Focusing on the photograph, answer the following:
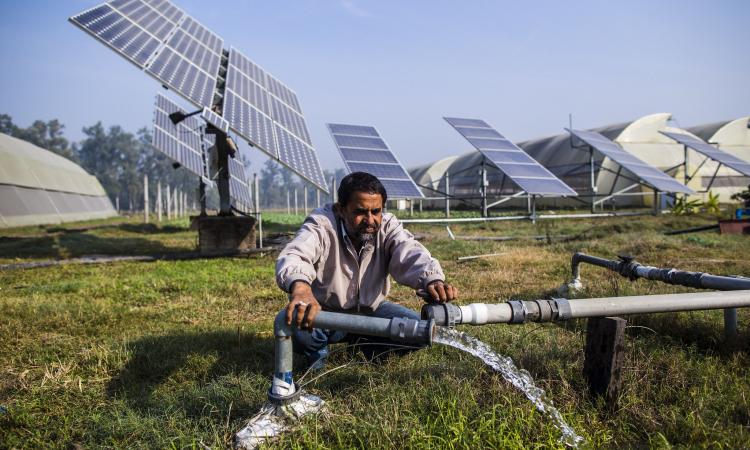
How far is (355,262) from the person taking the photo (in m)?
3.09

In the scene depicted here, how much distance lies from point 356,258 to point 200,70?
8.25m

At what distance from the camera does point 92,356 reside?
344 cm

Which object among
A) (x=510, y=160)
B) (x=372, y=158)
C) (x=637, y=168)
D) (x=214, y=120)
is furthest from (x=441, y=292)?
(x=637, y=168)

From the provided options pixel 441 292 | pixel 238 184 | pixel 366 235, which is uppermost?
pixel 238 184

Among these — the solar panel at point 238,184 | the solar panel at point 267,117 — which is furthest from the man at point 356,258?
the solar panel at point 238,184

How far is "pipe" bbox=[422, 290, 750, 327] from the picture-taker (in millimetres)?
2295

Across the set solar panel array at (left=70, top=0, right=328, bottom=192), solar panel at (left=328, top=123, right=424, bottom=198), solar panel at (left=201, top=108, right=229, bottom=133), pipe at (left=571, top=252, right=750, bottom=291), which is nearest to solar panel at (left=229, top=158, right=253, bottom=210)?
solar panel array at (left=70, top=0, right=328, bottom=192)

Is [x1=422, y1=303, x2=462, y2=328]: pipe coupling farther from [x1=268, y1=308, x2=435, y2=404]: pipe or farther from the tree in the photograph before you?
the tree

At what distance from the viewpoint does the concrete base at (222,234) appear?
9.37 metres

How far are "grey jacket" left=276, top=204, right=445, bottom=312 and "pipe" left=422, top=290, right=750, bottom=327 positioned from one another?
503mm

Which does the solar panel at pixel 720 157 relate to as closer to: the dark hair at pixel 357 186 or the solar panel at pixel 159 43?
the solar panel at pixel 159 43

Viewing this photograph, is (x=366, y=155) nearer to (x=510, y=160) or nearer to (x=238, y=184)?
(x=510, y=160)

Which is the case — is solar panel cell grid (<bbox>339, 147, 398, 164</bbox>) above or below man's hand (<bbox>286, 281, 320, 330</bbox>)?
above

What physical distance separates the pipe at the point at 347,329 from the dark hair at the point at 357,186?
1.00 m
